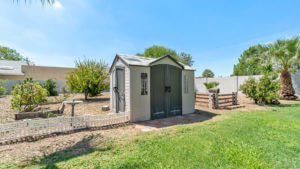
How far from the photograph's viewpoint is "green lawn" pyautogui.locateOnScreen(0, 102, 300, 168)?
2137mm

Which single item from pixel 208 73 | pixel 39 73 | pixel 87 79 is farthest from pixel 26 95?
pixel 208 73

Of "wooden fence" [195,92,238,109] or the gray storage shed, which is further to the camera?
"wooden fence" [195,92,238,109]

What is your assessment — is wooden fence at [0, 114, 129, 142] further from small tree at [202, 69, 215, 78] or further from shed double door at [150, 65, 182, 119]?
small tree at [202, 69, 215, 78]

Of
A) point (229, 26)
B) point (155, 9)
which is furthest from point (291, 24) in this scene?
point (155, 9)

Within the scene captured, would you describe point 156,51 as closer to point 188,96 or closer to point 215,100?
point 215,100

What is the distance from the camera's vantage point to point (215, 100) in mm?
7707

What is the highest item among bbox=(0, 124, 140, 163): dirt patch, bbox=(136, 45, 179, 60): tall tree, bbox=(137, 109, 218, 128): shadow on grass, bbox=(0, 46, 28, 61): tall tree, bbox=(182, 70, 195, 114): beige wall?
bbox=(0, 46, 28, 61): tall tree

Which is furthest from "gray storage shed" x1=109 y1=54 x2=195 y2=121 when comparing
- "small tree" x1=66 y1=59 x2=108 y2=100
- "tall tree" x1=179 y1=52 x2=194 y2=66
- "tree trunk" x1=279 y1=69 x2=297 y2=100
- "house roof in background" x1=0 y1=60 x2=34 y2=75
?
"tall tree" x1=179 y1=52 x2=194 y2=66

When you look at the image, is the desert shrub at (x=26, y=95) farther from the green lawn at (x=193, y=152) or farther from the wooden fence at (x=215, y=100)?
the wooden fence at (x=215, y=100)

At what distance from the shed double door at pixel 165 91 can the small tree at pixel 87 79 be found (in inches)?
224

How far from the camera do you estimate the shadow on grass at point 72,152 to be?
220cm

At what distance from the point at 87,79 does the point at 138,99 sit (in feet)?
19.2

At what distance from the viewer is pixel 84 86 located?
8.87 metres

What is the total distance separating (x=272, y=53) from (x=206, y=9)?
7604 millimetres
